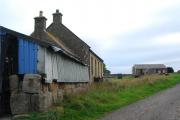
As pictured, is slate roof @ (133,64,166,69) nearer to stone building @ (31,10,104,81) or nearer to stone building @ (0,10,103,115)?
stone building @ (31,10,104,81)

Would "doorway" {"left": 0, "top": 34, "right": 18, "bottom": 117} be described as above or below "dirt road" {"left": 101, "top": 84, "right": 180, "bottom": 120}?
above

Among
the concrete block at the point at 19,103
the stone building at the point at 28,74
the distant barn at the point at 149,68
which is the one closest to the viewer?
the concrete block at the point at 19,103

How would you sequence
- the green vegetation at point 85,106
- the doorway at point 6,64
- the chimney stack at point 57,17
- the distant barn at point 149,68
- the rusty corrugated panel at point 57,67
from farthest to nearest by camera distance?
the distant barn at point 149,68 → the chimney stack at point 57,17 → the rusty corrugated panel at point 57,67 → the doorway at point 6,64 → the green vegetation at point 85,106

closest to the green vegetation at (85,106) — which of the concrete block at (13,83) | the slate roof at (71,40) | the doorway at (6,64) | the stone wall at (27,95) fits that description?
the stone wall at (27,95)

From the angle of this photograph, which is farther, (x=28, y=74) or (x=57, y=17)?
(x=57, y=17)

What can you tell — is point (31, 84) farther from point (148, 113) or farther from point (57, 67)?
point (148, 113)

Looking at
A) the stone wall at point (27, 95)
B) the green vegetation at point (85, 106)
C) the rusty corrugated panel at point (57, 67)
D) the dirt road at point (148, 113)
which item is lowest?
the dirt road at point (148, 113)

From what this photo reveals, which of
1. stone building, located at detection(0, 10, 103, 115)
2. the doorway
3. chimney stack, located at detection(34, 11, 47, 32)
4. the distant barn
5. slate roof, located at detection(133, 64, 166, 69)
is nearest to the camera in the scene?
stone building, located at detection(0, 10, 103, 115)

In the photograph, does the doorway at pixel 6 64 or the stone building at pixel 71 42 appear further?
the stone building at pixel 71 42

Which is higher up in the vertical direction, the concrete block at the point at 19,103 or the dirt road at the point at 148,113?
the concrete block at the point at 19,103

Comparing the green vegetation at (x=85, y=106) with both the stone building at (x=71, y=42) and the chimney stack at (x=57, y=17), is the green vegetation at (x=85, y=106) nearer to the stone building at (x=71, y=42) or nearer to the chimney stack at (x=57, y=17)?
the stone building at (x=71, y=42)

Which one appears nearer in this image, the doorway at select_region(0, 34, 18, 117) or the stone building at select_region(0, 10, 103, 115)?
the stone building at select_region(0, 10, 103, 115)

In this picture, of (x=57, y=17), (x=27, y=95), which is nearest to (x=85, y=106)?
(x=27, y=95)

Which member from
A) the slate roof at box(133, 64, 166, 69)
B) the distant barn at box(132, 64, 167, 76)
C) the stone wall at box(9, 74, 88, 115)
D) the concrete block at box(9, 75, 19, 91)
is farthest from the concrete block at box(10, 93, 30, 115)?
the slate roof at box(133, 64, 166, 69)
